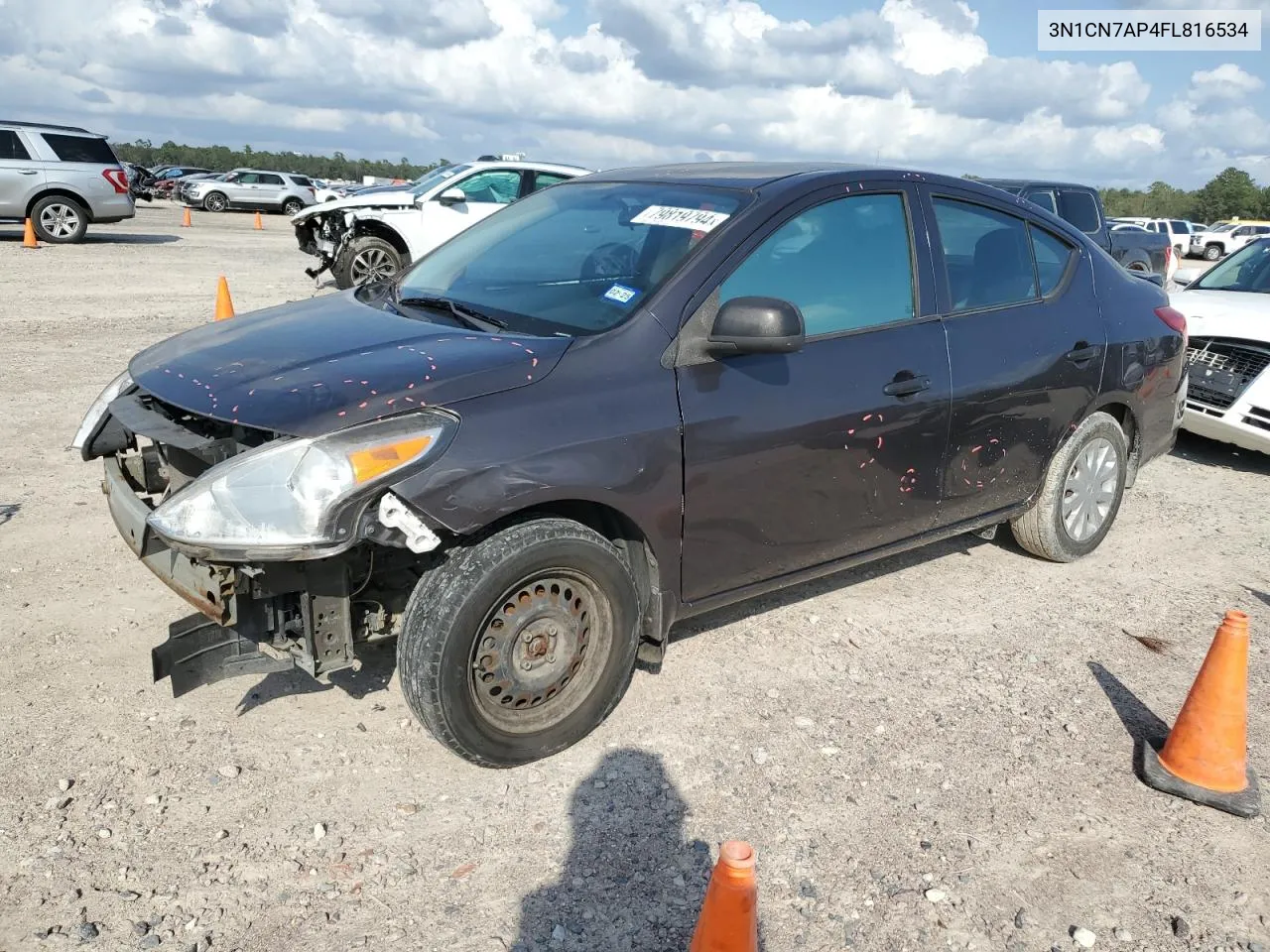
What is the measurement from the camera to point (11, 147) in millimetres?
17219

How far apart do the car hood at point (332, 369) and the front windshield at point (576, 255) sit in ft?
0.87

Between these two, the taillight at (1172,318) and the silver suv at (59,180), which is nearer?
the taillight at (1172,318)

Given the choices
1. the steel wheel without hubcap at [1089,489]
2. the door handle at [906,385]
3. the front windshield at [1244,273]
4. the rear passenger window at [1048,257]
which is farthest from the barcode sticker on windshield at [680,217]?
the front windshield at [1244,273]

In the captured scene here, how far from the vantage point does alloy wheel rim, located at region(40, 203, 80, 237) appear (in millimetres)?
17891

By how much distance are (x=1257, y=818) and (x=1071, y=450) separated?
206 cm

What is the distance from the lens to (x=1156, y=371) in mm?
5293

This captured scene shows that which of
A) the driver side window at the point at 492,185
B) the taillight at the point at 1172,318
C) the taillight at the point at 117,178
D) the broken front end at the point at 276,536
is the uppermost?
the taillight at the point at 117,178

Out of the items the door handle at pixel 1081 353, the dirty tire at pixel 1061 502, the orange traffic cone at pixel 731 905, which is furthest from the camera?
the dirty tire at pixel 1061 502

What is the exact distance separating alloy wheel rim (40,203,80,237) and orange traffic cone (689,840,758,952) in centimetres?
1939

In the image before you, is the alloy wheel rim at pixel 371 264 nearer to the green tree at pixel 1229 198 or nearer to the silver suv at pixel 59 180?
the silver suv at pixel 59 180

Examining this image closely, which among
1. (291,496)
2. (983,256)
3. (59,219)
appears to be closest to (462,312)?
A: (291,496)

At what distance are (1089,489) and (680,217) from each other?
270 cm

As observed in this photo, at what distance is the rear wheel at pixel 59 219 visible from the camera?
17.8 metres

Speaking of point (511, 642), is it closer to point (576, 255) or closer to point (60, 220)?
point (576, 255)
